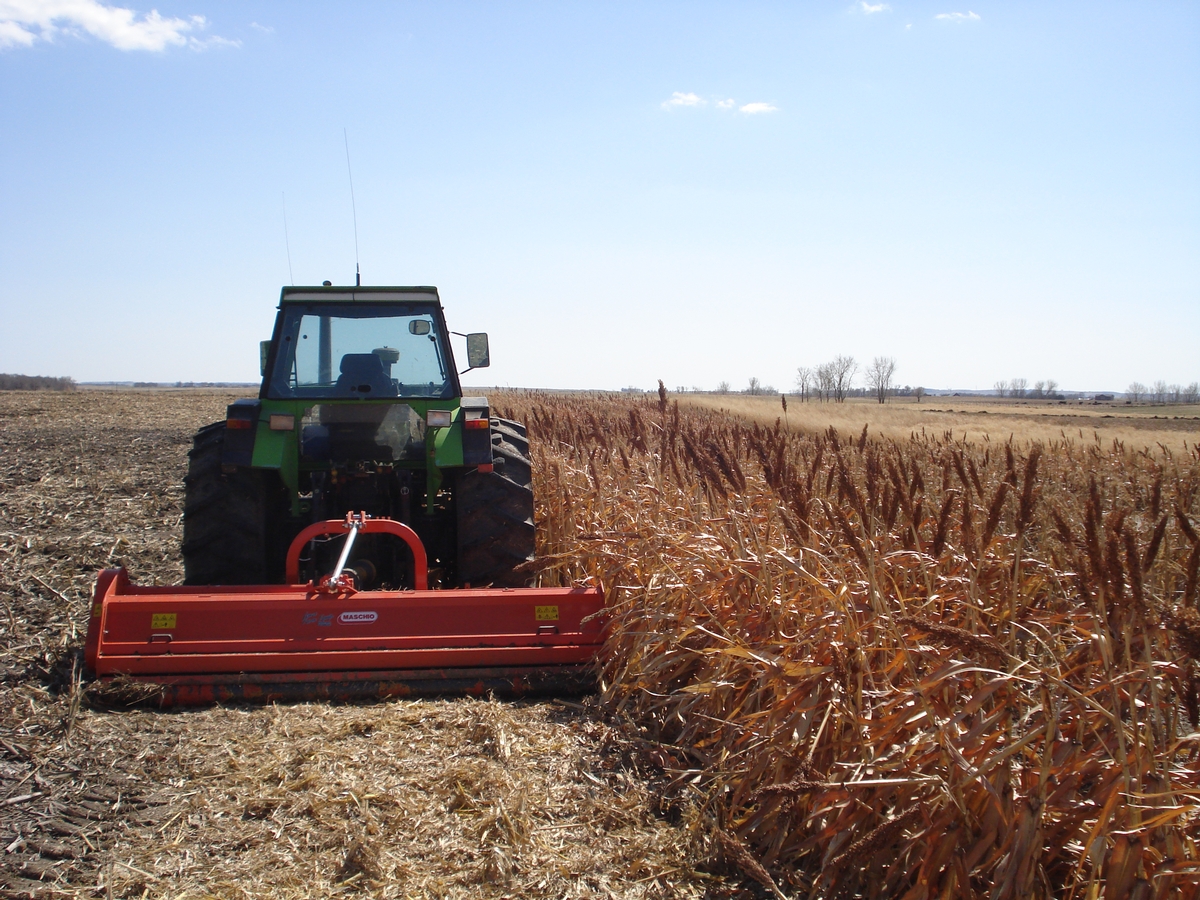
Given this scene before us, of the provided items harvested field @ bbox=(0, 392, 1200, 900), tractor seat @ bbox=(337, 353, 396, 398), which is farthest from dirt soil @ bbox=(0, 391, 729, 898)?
tractor seat @ bbox=(337, 353, 396, 398)

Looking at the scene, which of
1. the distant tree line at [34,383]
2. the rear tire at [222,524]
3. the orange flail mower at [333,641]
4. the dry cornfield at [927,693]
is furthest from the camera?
the distant tree line at [34,383]

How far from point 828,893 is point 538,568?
277 centimetres

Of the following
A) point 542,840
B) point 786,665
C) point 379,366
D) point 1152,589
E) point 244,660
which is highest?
point 379,366

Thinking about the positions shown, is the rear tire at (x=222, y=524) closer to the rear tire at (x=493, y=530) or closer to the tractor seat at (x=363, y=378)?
the tractor seat at (x=363, y=378)

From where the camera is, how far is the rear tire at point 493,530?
14.3 feet

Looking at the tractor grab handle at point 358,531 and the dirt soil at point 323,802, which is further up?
the tractor grab handle at point 358,531

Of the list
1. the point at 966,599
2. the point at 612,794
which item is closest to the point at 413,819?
the point at 612,794

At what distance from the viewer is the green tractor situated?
4.30 metres

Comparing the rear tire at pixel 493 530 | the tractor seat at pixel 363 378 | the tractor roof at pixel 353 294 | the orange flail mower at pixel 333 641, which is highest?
the tractor roof at pixel 353 294

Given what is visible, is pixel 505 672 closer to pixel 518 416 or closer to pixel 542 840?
pixel 542 840

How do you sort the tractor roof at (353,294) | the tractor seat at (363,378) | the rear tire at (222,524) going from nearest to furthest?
the rear tire at (222,524)
the tractor seat at (363,378)
the tractor roof at (353,294)

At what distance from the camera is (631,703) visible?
346 cm

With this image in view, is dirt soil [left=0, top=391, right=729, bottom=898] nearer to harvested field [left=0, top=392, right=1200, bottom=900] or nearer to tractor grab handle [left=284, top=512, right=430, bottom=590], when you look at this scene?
harvested field [left=0, top=392, right=1200, bottom=900]

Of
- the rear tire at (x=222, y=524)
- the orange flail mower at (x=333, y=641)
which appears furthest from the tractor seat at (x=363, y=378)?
the orange flail mower at (x=333, y=641)
